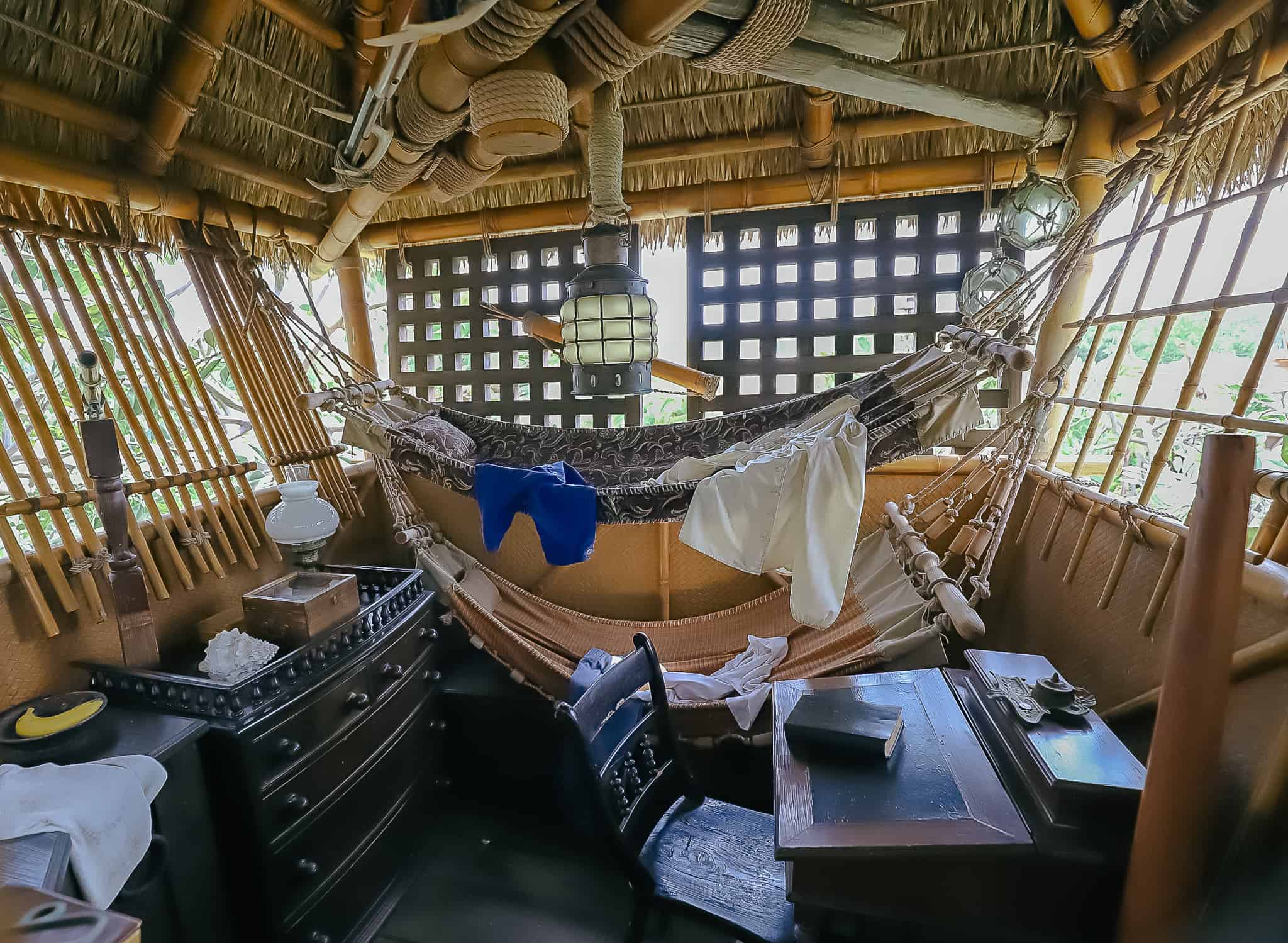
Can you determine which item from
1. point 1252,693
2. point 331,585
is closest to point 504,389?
point 331,585

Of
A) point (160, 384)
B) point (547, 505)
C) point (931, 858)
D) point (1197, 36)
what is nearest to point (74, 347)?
point (160, 384)

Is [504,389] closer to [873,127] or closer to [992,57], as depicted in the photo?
[873,127]

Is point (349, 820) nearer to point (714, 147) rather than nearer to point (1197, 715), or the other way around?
point (1197, 715)

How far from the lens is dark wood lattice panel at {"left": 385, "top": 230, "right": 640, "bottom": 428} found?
110 inches

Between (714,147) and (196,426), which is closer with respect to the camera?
(196,426)

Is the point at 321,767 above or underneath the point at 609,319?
underneath

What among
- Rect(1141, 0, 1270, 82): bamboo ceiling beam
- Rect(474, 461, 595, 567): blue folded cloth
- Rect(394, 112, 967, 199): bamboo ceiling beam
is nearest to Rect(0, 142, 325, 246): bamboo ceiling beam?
Rect(394, 112, 967, 199): bamboo ceiling beam

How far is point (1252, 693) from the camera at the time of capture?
89 cm

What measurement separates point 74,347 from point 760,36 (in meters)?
1.78

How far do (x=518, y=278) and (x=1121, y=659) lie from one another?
101 inches

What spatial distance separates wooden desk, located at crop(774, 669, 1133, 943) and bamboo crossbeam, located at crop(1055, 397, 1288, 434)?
0.68m

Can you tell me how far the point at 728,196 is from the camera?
2430 millimetres

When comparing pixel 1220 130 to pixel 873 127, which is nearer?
pixel 1220 130

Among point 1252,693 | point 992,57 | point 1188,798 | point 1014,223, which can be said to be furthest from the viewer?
point 992,57
